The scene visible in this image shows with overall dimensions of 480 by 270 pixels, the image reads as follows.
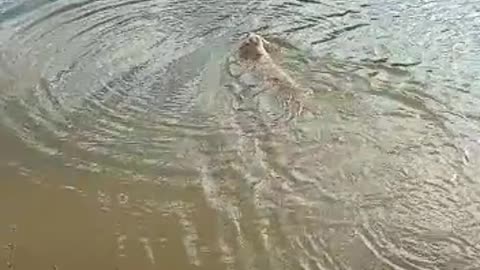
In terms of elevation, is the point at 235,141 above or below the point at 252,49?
below

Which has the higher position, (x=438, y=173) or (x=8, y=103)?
(x=8, y=103)

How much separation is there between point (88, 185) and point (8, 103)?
69.4 inches

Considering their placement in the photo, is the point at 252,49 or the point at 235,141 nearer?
the point at 235,141

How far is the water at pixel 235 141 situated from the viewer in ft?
19.8

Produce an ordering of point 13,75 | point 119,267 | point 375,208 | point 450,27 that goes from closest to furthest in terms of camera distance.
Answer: point 119,267, point 375,208, point 13,75, point 450,27

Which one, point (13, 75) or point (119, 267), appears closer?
point (119, 267)

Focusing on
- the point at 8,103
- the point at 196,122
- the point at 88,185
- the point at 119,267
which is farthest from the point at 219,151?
the point at 8,103

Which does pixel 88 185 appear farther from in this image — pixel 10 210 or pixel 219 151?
pixel 219 151

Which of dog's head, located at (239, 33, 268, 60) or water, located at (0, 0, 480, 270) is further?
dog's head, located at (239, 33, 268, 60)

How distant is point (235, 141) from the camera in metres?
7.27

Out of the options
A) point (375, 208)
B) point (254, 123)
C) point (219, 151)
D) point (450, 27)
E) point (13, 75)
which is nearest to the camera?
point (375, 208)

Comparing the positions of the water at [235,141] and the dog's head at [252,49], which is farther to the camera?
the dog's head at [252,49]

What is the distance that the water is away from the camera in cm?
604

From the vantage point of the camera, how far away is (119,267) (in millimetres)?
5855
